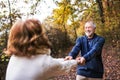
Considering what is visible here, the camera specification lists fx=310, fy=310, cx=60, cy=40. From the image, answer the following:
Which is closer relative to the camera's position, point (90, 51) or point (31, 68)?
point (31, 68)

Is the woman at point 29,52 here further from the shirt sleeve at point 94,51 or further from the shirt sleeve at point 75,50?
the shirt sleeve at point 75,50

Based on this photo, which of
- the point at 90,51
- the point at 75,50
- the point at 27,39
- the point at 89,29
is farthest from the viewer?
the point at 75,50

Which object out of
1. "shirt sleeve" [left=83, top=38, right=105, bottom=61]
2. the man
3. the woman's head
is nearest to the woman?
the woman's head

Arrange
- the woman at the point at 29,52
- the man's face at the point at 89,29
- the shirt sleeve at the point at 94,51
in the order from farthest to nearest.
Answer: the man's face at the point at 89,29 < the shirt sleeve at the point at 94,51 < the woman at the point at 29,52

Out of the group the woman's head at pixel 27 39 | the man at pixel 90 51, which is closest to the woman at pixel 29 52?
the woman's head at pixel 27 39

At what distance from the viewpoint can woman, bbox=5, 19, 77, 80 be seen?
2596 mm

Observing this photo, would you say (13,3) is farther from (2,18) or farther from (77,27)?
(77,27)

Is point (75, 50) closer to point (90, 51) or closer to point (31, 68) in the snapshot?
point (90, 51)

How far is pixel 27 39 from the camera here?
260 centimetres

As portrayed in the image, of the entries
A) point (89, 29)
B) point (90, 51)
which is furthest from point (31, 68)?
point (89, 29)

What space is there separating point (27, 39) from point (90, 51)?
8.88 feet

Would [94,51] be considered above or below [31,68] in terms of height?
below

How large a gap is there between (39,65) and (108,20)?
1540 centimetres

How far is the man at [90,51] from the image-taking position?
5293 millimetres
